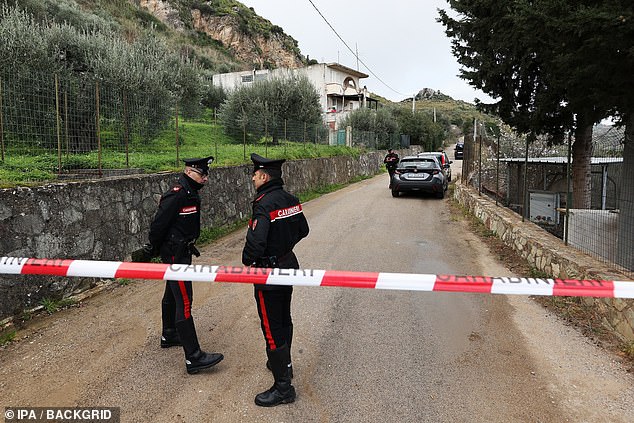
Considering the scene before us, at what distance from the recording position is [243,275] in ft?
10.1

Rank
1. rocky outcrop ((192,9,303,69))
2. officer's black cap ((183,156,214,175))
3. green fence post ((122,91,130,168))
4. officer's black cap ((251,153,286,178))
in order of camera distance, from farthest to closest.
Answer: rocky outcrop ((192,9,303,69))
green fence post ((122,91,130,168))
officer's black cap ((183,156,214,175))
officer's black cap ((251,153,286,178))

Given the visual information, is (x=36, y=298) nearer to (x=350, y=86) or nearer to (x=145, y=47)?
(x=145, y=47)

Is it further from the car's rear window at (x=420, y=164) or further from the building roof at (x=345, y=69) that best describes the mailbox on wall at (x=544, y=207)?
the building roof at (x=345, y=69)

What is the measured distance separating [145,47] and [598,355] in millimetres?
17480

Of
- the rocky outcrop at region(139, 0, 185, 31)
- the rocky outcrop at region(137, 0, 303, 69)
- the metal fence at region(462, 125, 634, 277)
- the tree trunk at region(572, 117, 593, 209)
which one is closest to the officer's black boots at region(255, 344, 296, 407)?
the metal fence at region(462, 125, 634, 277)

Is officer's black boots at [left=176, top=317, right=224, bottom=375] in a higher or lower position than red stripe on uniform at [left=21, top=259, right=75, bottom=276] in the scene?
lower

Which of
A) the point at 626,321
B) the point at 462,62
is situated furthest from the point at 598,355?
the point at 462,62

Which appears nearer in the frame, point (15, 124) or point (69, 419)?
point (69, 419)

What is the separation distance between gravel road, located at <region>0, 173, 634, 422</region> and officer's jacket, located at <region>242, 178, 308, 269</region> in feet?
3.50

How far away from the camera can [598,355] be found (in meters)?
3.99

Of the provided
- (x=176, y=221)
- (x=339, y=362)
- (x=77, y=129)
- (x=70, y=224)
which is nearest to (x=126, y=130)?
(x=77, y=129)

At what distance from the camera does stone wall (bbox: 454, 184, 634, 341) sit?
4215mm

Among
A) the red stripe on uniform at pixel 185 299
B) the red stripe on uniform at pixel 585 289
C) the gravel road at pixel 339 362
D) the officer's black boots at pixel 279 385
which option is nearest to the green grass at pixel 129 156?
the gravel road at pixel 339 362

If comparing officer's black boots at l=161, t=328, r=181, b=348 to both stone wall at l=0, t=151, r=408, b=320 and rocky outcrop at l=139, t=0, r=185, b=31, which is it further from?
rocky outcrop at l=139, t=0, r=185, b=31
